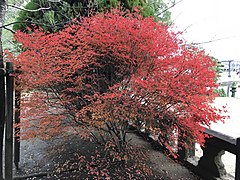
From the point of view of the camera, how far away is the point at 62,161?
272 centimetres

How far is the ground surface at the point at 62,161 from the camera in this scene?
2359 mm

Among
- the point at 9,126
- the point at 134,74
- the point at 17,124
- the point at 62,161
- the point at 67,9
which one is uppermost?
the point at 67,9

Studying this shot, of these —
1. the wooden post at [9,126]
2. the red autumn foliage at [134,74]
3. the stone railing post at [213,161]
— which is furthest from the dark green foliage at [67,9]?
the stone railing post at [213,161]

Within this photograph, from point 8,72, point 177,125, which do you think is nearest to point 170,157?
point 177,125

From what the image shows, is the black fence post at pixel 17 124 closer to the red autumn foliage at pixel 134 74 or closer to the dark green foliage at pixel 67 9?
the red autumn foliage at pixel 134 74

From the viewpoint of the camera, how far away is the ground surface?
2.36 m

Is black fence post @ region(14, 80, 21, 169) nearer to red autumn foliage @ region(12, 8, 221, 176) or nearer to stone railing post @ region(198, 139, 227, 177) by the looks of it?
red autumn foliage @ region(12, 8, 221, 176)

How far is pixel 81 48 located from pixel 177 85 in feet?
3.64

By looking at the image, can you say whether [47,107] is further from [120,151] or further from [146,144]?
[146,144]

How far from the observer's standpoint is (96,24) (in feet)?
7.27

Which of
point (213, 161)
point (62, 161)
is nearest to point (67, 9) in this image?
point (62, 161)

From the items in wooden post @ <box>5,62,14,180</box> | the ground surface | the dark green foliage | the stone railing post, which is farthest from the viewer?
the dark green foliage

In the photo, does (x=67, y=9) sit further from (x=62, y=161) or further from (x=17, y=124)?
(x=62, y=161)

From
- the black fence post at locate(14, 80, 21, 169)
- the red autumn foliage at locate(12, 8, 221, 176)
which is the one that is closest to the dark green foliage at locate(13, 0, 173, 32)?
the red autumn foliage at locate(12, 8, 221, 176)
